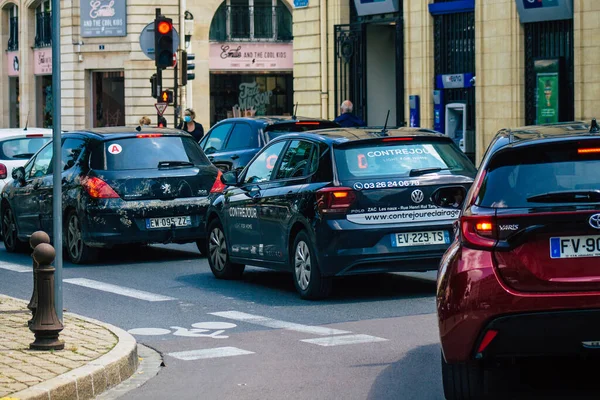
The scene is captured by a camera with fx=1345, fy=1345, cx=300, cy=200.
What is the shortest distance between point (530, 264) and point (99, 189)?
30.7 ft

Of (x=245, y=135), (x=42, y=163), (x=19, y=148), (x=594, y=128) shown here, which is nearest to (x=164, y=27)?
(x=19, y=148)

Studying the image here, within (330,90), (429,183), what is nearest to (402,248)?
(429,183)

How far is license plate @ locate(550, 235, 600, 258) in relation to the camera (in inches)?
259

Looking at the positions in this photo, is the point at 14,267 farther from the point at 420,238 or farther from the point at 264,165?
the point at 420,238

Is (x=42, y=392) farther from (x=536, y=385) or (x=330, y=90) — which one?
(x=330, y=90)

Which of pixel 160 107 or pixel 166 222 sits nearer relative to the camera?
pixel 166 222

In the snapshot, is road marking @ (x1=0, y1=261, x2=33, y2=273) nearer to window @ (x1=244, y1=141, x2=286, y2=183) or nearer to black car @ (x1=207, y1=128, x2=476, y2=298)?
window @ (x1=244, y1=141, x2=286, y2=183)

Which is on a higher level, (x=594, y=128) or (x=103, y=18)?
(x=103, y=18)

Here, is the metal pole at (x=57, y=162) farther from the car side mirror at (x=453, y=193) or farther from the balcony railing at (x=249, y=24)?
the balcony railing at (x=249, y=24)

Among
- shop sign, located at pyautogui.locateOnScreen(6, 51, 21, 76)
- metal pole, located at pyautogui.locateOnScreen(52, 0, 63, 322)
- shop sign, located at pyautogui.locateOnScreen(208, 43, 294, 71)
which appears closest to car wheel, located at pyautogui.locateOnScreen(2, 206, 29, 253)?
metal pole, located at pyautogui.locateOnScreen(52, 0, 63, 322)

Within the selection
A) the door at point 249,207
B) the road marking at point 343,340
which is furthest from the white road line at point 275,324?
A: the door at point 249,207

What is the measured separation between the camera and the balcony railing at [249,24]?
4831cm

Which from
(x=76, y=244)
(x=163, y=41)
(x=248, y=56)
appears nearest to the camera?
(x=76, y=244)

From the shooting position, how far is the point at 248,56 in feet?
158
